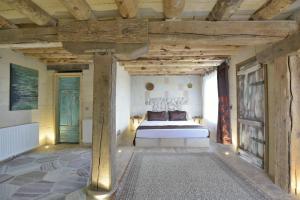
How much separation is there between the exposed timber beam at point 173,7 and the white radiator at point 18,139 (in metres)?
3.61

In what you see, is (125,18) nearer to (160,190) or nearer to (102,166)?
(102,166)

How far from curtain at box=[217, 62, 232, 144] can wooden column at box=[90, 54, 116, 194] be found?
3410 mm

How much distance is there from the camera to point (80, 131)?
5246mm

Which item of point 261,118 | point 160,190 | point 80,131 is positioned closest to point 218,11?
point 261,118

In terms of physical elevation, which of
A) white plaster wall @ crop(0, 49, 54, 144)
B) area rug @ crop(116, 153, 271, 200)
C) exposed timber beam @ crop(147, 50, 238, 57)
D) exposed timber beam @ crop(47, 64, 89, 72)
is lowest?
area rug @ crop(116, 153, 271, 200)

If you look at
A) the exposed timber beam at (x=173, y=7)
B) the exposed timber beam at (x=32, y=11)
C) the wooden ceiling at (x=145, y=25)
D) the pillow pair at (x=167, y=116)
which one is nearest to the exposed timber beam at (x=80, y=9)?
the wooden ceiling at (x=145, y=25)

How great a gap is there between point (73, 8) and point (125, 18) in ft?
1.99

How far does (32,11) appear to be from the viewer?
2.14 meters

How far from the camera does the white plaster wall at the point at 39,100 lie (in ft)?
12.8

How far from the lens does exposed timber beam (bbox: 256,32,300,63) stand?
2.32 metres

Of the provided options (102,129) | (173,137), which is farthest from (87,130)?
(102,129)

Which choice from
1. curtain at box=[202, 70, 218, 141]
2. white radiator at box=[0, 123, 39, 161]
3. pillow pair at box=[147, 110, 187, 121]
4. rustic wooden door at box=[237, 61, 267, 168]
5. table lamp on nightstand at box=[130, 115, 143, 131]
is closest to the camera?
rustic wooden door at box=[237, 61, 267, 168]

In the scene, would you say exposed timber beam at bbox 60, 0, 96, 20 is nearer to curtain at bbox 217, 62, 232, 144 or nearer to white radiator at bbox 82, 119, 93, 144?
white radiator at bbox 82, 119, 93, 144

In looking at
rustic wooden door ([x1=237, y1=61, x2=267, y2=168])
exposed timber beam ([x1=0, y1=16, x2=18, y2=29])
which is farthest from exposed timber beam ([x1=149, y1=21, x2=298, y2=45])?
exposed timber beam ([x1=0, y1=16, x2=18, y2=29])
